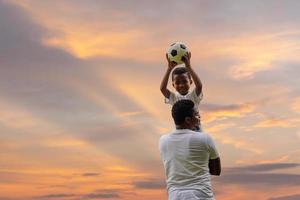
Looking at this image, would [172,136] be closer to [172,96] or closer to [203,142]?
[203,142]

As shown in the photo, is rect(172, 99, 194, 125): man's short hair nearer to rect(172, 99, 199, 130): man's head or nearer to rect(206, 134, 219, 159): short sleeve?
rect(172, 99, 199, 130): man's head

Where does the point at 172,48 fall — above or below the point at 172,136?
above

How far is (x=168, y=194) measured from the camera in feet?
29.7

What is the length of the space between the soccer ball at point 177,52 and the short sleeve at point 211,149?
13.8 ft

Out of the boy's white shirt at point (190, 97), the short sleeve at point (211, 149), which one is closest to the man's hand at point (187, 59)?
the boy's white shirt at point (190, 97)

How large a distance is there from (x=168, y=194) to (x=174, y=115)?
1352 mm

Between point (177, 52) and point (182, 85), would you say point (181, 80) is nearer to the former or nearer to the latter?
point (182, 85)

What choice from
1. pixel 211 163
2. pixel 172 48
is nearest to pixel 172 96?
pixel 172 48

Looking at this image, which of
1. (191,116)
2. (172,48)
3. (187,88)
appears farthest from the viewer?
(172,48)

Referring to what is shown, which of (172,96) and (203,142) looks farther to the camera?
(172,96)

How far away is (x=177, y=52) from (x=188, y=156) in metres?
4.65

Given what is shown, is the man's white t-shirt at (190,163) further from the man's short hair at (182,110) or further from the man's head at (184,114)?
the man's short hair at (182,110)

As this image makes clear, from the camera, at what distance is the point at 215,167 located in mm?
9117

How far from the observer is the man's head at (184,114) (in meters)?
8.66
